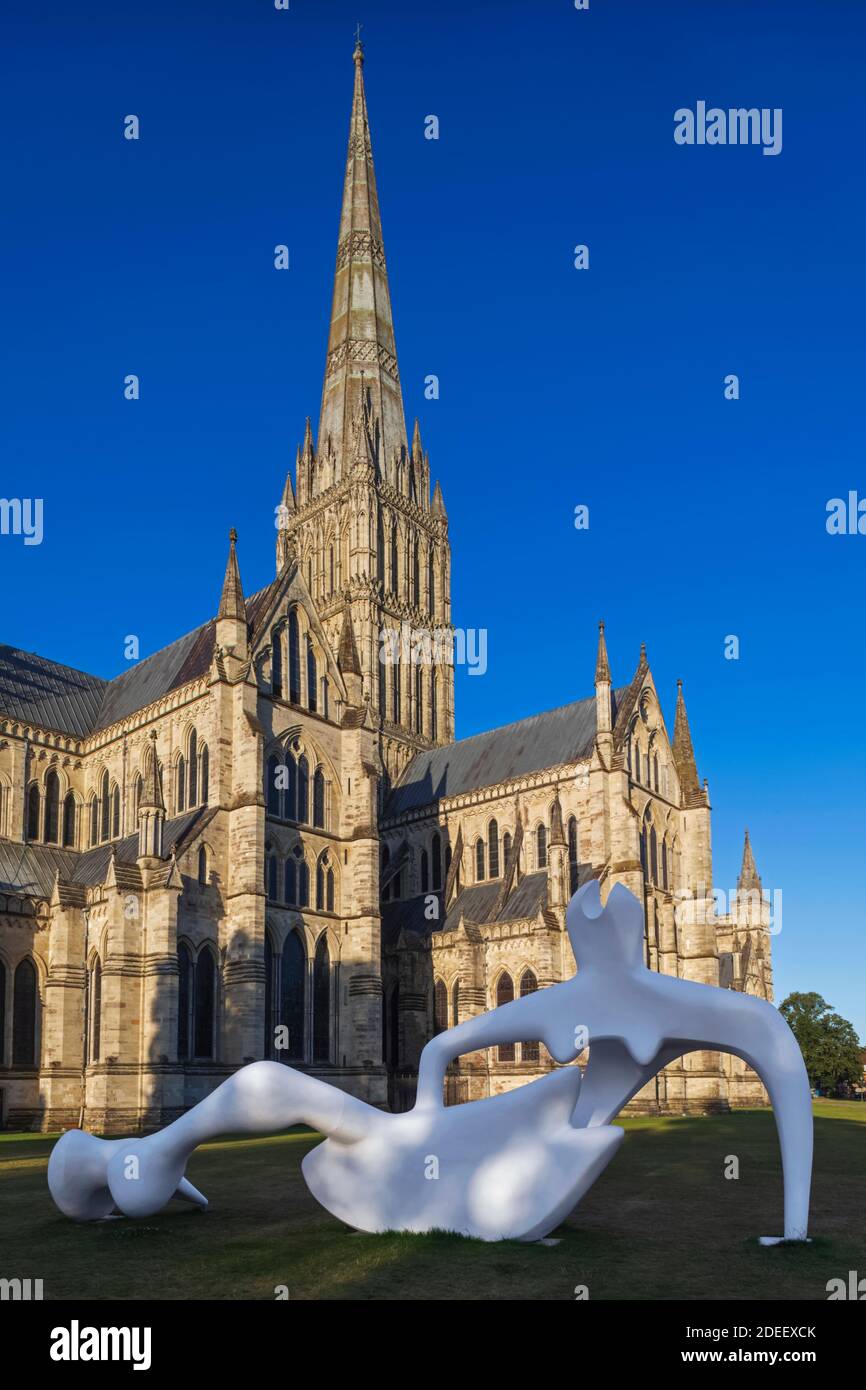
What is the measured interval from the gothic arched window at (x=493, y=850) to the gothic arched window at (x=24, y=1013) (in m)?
23.6

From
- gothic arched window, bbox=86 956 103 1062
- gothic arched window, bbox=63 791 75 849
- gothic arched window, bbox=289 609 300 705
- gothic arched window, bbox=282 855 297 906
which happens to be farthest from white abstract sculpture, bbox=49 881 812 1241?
gothic arched window, bbox=63 791 75 849

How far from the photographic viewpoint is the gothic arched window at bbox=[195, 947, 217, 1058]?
141 ft

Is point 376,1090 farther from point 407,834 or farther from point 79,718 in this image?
point 79,718

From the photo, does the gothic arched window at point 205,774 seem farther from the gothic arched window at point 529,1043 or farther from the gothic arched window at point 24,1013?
the gothic arched window at point 529,1043

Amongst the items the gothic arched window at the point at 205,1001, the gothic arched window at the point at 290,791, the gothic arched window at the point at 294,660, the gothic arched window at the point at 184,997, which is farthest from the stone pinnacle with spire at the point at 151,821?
the gothic arched window at the point at 294,660

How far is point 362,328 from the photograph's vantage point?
86.0 meters

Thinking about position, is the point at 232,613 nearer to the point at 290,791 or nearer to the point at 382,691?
the point at 290,791

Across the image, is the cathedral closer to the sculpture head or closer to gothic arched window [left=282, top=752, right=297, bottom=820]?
gothic arched window [left=282, top=752, right=297, bottom=820]

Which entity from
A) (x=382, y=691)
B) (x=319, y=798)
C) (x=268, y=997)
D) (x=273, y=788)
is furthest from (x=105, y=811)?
(x=382, y=691)

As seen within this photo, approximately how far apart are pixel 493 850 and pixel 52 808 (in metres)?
22.1

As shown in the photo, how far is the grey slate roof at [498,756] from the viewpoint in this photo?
Answer: 6025cm

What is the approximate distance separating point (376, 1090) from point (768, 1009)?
34863mm
